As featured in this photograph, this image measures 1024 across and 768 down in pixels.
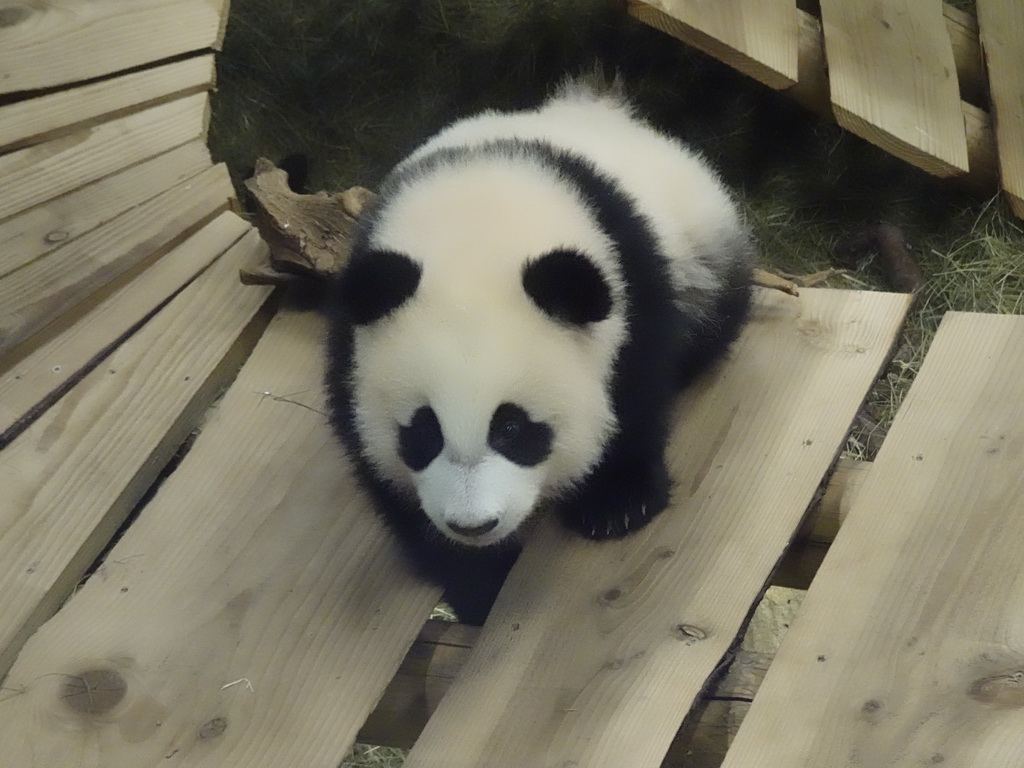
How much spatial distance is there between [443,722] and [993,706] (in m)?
0.95

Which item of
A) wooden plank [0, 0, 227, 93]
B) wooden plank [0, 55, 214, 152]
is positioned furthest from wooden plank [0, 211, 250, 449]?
wooden plank [0, 0, 227, 93]

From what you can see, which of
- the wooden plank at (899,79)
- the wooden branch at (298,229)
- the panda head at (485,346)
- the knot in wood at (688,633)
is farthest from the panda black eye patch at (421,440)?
the wooden plank at (899,79)

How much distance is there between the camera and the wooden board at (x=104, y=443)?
2.19 metres

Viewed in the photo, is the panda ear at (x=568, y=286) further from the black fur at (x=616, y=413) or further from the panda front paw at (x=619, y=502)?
the panda front paw at (x=619, y=502)

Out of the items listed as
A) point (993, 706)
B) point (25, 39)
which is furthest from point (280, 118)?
point (993, 706)

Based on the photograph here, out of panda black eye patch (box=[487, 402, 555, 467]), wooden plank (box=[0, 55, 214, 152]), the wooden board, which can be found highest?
panda black eye patch (box=[487, 402, 555, 467])

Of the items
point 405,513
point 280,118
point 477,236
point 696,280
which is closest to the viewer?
point 477,236

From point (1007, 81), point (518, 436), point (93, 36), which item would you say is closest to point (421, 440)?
point (518, 436)

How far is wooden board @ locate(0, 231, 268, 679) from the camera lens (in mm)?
2193

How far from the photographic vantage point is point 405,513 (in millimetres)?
2256

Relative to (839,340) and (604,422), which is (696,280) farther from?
(604,422)

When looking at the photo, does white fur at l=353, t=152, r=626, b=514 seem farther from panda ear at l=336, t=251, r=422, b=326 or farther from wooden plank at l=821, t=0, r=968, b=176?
wooden plank at l=821, t=0, r=968, b=176

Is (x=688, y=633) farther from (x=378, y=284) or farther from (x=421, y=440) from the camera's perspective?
(x=378, y=284)

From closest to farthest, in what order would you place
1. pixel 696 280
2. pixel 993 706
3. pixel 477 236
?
pixel 993 706
pixel 477 236
pixel 696 280
